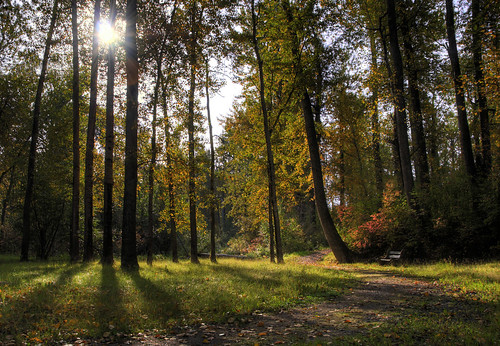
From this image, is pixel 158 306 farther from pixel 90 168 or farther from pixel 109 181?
pixel 90 168

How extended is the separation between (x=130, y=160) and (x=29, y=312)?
6561 mm

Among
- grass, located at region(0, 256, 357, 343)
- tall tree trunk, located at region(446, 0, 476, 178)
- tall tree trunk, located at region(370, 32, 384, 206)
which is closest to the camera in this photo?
grass, located at region(0, 256, 357, 343)

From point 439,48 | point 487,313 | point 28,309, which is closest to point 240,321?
point 28,309

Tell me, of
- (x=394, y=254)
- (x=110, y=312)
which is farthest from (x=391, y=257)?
(x=110, y=312)

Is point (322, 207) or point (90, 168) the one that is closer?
point (90, 168)

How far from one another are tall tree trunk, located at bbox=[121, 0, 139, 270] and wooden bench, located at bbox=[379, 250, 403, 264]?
10.5 metres

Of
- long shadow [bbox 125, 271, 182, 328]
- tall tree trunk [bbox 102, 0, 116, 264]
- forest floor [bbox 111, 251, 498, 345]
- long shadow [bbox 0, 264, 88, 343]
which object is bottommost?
forest floor [bbox 111, 251, 498, 345]

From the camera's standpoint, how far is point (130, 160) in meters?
11.3

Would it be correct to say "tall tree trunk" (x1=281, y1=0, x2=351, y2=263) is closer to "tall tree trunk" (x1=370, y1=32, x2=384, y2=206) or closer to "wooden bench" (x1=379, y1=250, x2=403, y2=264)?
"wooden bench" (x1=379, y1=250, x2=403, y2=264)

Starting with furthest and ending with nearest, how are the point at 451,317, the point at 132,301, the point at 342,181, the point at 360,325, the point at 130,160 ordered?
the point at 342,181, the point at 130,160, the point at 132,301, the point at 451,317, the point at 360,325

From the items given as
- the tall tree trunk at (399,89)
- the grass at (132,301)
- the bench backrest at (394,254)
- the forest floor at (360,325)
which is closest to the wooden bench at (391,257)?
the bench backrest at (394,254)

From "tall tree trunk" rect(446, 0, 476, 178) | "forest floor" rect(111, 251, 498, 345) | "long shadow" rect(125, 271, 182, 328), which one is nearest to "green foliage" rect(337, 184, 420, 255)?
"tall tree trunk" rect(446, 0, 476, 178)

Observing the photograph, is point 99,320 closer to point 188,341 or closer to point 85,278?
point 188,341

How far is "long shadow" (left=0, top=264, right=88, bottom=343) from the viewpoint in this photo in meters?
4.60
